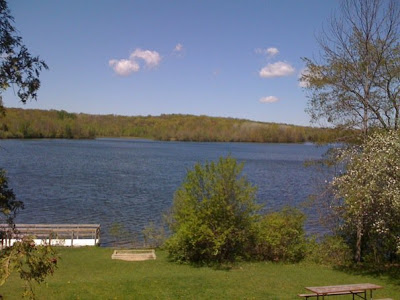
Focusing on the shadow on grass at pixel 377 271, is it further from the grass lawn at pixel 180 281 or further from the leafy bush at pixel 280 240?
the leafy bush at pixel 280 240

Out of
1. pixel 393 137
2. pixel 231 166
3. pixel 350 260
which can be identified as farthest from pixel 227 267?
pixel 393 137

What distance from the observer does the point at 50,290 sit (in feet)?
46.2

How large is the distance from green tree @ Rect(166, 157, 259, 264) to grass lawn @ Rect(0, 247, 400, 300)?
1.04 m

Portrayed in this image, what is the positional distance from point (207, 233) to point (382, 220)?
7.25 meters

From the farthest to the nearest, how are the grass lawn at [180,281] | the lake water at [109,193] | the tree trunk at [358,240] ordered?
the lake water at [109,193] < the tree trunk at [358,240] < the grass lawn at [180,281]

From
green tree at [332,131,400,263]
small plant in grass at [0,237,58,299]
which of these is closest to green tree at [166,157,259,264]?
green tree at [332,131,400,263]

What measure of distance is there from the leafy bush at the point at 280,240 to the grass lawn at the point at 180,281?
2.82 ft

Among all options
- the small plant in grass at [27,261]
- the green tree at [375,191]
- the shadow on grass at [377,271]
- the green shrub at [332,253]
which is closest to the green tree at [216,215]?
the green shrub at [332,253]

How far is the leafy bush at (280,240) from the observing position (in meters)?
19.9

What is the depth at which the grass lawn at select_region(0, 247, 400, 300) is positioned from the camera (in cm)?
1392

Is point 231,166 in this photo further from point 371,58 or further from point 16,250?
point 16,250

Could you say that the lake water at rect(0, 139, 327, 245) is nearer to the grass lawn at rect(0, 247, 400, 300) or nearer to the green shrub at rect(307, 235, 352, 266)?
the green shrub at rect(307, 235, 352, 266)

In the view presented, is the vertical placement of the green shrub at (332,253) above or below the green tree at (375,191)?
below

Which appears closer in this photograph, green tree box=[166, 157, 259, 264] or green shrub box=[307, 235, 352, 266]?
green tree box=[166, 157, 259, 264]
